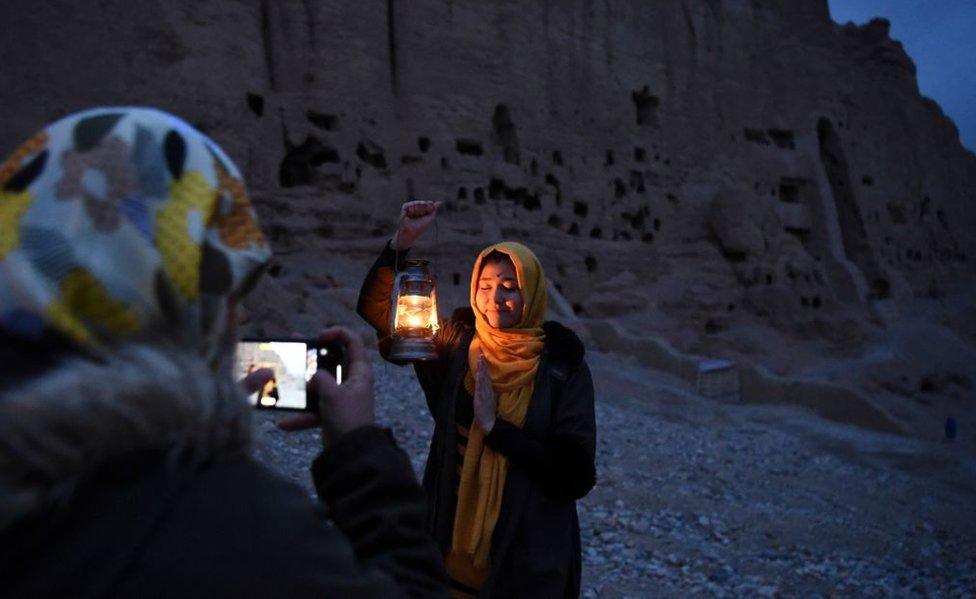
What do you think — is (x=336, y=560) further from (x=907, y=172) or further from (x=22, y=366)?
(x=907, y=172)

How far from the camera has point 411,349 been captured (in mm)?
2299

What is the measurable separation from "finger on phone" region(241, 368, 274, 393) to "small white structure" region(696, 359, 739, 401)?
1184 centimetres

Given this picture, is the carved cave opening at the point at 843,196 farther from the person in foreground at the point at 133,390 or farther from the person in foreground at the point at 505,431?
the person in foreground at the point at 133,390

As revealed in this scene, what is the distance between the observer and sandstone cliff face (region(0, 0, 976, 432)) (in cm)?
1239

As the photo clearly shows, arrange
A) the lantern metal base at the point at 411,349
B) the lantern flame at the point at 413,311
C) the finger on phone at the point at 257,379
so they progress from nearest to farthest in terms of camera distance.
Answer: the finger on phone at the point at 257,379, the lantern metal base at the point at 411,349, the lantern flame at the point at 413,311

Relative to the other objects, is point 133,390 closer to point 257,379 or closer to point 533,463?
point 257,379

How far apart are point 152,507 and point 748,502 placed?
6.77 meters

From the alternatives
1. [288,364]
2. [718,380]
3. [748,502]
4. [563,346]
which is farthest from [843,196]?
[288,364]

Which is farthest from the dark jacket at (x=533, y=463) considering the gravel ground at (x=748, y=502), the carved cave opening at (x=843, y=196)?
the carved cave opening at (x=843, y=196)

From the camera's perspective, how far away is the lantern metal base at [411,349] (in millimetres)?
2275

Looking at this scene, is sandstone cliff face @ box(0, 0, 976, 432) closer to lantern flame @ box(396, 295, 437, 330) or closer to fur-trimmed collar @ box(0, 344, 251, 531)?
lantern flame @ box(396, 295, 437, 330)

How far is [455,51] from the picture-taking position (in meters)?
15.9

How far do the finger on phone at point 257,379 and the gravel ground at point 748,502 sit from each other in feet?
6.05

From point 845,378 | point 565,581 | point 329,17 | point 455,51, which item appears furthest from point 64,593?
point 845,378
